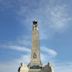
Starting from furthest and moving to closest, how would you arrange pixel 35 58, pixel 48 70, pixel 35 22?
pixel 35 22 → pixel 35 58 → pixel 48 70

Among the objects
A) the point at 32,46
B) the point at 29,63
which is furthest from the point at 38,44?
the point at 29,63

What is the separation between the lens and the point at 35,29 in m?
60.7

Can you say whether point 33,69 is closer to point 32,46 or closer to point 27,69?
point 27,69

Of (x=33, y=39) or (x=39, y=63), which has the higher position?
(x=33, y=39)

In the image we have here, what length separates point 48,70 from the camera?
54.4m

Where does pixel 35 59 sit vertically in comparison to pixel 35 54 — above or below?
below

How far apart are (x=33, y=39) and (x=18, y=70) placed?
9.27 m

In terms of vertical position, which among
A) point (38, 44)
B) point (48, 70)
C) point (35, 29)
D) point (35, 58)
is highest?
point (35, 29)

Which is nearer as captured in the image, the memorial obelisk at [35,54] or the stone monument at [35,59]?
the stone monument at [35,59]

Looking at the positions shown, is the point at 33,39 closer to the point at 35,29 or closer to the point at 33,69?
the point at 35,29

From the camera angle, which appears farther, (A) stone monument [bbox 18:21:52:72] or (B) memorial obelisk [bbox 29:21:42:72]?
(B) memorial obelisk [bbox 29:21:42:72]

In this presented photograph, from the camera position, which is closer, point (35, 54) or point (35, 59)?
point (35, 59)

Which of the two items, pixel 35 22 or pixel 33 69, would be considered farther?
pixel 35 22

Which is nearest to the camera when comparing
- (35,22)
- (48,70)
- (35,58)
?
(48,70)
